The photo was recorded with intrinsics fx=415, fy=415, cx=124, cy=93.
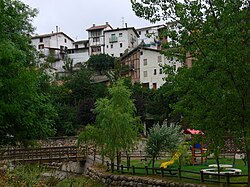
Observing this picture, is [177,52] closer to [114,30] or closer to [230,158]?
[230,158]

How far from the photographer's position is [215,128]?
14.9 meters

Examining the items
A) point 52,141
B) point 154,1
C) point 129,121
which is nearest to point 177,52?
point 154,1

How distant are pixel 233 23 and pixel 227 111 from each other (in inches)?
120

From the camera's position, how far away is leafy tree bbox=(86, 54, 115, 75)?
7081 centimetres

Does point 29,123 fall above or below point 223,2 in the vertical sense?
below

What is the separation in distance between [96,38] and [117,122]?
63.3 metres

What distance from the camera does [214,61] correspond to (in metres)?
13.4

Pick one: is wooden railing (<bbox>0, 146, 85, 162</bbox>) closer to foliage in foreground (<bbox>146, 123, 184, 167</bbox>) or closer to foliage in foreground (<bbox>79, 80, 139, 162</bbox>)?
foliage in foreground (<bbox>79, 80, 139, 162</bbox>)

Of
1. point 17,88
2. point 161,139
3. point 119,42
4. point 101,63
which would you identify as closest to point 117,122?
point 161,139

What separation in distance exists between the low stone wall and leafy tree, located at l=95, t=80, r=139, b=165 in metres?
1.74

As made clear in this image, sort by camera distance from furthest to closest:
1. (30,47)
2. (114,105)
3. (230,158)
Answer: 1. (230,158)
2. (114,105)
3. (30,47)

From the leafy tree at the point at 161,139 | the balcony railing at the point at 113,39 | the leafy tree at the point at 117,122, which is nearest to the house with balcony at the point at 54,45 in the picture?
the balcony railing at the point at 113,39

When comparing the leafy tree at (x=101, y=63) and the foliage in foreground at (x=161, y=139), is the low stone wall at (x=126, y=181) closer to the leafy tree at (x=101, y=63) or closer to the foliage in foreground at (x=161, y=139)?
the foliage in foreground at (x=161, y=139)

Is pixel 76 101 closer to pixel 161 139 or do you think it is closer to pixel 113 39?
pixel 113 39
